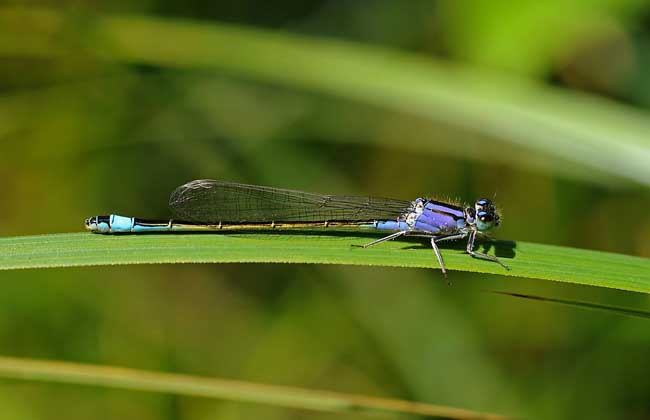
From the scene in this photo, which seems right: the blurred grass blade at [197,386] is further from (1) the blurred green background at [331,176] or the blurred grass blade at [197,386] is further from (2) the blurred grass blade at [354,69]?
(2) the blurred grass blade at [354,69]

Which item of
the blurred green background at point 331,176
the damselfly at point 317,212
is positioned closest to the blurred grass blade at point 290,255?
the damselfly at point 317,212

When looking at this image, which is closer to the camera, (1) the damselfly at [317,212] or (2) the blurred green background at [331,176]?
(1) the damselfly at [317,212]

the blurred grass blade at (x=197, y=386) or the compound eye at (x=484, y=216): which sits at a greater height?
the compound eye at (x=484, y=216)

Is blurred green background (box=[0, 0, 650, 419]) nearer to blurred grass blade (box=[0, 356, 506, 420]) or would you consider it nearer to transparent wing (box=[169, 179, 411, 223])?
transparent wing (box=[169, 179, 411, 223])

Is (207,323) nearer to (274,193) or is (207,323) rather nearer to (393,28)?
(274,193)

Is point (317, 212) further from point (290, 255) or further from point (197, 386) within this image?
point (197, 386)

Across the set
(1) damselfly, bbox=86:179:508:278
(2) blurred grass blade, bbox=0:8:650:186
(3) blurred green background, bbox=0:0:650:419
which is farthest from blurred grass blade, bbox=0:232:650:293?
(2) blurred grass blade, bbox=0:8:650:186

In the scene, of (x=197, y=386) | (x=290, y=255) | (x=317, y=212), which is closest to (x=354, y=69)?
(x=317, y=212)
